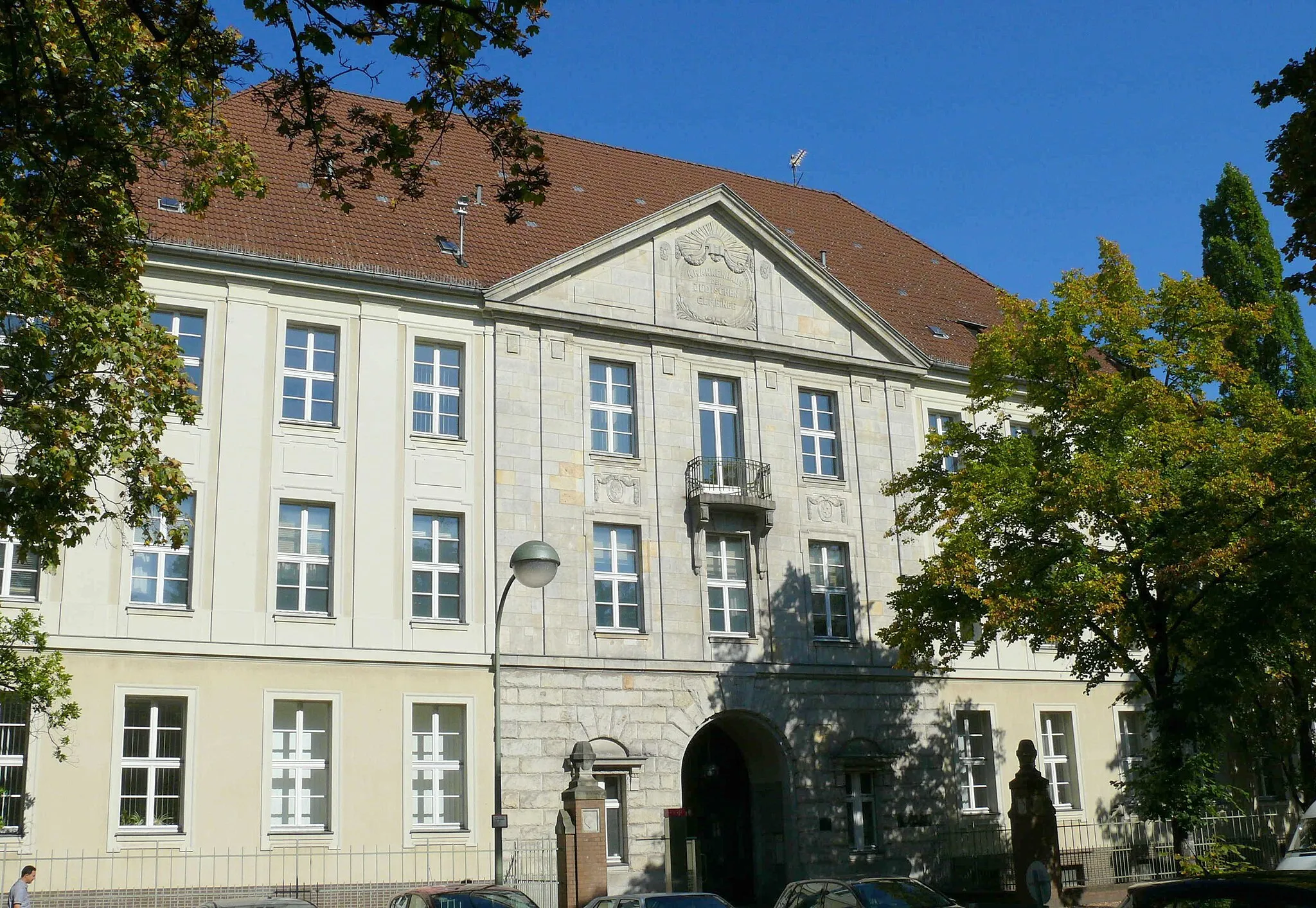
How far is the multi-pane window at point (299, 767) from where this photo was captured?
23953mm

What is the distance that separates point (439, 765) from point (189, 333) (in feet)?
30.3

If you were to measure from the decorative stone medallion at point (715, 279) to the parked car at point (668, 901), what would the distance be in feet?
51.1

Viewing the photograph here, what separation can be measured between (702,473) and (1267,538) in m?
11.1

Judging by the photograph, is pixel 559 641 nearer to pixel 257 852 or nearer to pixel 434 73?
pixel 257 852

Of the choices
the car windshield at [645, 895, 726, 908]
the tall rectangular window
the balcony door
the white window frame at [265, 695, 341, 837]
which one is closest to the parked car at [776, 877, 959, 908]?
the car windshield at [645, 895, 726, 908]

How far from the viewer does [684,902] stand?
667 inches

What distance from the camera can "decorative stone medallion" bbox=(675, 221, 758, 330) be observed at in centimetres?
3059

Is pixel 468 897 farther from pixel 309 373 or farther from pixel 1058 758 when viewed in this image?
pixel 1058 758

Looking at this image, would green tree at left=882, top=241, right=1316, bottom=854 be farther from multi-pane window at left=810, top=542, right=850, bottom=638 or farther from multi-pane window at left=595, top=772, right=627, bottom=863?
multi-pane window at left=595, top=772, right=627, bottom=863

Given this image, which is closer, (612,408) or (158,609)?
(158,609)

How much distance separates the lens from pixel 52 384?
621 inches

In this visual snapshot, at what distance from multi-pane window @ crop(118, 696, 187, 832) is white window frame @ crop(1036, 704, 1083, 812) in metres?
19.4

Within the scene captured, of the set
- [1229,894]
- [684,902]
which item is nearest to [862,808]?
[684,902]

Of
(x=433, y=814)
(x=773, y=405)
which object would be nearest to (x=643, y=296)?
(x=773, y=405)
